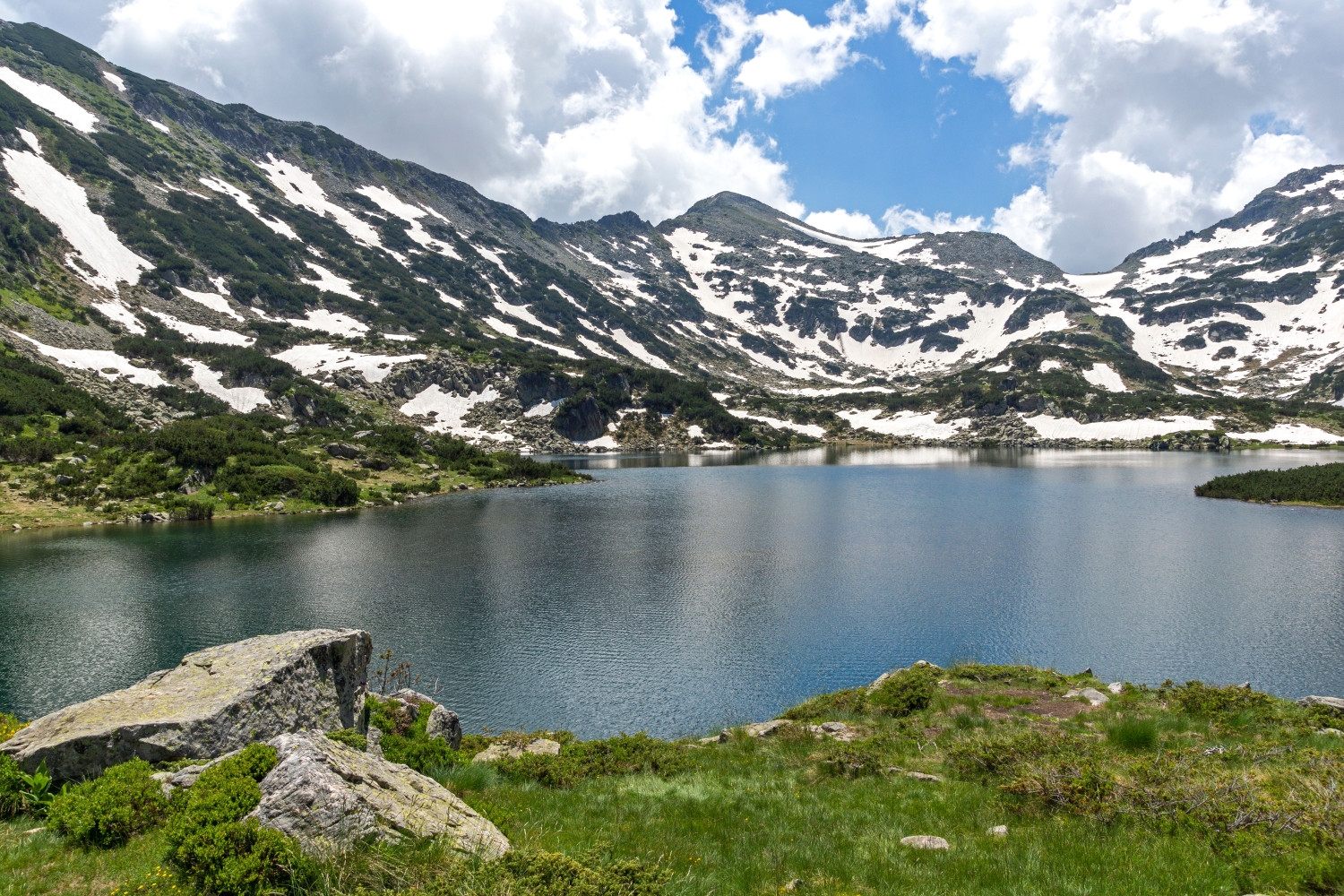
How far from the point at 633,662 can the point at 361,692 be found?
1535cm

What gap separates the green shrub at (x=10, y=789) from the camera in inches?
380

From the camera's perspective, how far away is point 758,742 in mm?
18125

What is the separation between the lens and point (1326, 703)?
58.0 feet

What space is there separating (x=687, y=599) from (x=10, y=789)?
31.4 meters

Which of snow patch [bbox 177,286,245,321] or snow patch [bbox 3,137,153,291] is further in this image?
snow patch [bbox 177,286,245,321]

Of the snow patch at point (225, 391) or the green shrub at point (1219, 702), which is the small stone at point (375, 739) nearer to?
the green shrub at point (1219, 702)

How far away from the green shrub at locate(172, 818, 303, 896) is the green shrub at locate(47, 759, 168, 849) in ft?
8.19

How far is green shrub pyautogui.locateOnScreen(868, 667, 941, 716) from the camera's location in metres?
20.2

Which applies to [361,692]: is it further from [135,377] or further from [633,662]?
[135,377]

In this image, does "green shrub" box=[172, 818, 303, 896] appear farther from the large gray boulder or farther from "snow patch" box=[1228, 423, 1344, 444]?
"snow patch" box=[1228, 423, 1344, 444]

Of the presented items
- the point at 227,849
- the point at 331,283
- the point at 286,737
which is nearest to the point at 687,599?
the point at 286,737

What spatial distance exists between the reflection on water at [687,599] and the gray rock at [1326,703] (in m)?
8.33

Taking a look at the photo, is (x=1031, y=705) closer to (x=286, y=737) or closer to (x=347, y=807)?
(x=347, y=807)

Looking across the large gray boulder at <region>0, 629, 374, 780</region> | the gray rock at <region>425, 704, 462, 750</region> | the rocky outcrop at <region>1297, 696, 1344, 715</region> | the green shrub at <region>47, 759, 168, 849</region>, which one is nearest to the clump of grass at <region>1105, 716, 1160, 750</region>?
the rocky outcrop at <region>1297, 696, 1344, 715</region>
